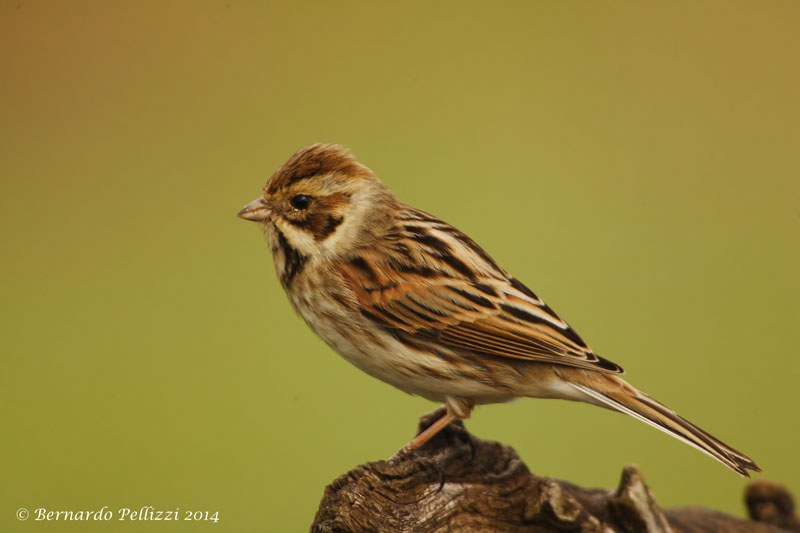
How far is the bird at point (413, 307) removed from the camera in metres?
4.55

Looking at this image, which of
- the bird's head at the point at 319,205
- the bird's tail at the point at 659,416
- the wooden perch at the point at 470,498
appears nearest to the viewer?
the wooden perch at the point at 470,498

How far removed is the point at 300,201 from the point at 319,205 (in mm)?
95

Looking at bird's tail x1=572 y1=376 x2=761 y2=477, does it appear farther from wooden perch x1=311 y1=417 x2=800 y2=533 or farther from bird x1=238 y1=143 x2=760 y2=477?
wooden perch x1=311 y1=417 x2=800 y2=533

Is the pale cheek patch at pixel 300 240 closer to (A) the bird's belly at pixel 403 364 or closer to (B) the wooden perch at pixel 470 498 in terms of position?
(A) the bird's belly at pixel 403 364

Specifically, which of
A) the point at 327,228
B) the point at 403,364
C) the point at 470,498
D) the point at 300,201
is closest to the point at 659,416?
the point at 470,498

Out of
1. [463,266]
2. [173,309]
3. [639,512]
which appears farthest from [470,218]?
[639,512]

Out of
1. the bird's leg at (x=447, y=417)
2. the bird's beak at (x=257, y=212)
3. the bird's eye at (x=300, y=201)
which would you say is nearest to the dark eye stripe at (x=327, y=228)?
the bird's eye at (x=300, y=201)

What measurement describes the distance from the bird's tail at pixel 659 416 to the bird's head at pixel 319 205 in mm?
1316

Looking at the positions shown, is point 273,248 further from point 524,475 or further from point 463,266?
point 524,475

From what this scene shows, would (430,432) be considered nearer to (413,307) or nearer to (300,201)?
(413,307)

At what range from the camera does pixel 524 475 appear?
174 inches

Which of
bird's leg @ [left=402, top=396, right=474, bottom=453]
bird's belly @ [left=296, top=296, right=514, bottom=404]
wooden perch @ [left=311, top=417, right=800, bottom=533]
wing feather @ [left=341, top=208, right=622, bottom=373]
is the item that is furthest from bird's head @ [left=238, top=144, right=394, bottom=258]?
wooden perch @ [left=311, top=417, right=800, bottom=533]

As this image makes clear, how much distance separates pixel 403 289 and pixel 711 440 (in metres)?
1.55

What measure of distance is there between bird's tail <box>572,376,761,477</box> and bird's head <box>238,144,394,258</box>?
1.32 m
